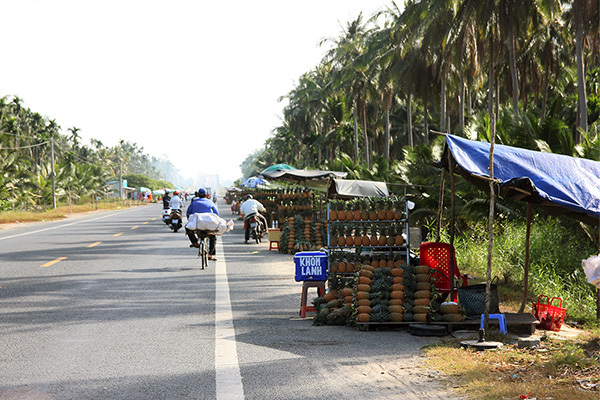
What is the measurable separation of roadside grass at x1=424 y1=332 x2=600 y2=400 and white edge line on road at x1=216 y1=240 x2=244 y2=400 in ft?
6.35

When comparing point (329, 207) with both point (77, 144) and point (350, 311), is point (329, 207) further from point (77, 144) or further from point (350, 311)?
point (77, 144)

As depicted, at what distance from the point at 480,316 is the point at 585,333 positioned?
4.50 feet

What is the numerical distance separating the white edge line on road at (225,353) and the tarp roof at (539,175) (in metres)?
3.68

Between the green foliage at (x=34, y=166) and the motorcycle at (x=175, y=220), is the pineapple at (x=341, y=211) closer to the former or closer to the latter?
the motorcycle at (x=175, y=220)

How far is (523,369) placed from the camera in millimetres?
6652

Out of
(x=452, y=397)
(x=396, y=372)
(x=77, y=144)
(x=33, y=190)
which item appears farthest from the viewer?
(x=77, y=144)

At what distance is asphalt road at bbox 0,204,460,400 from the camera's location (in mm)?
5891

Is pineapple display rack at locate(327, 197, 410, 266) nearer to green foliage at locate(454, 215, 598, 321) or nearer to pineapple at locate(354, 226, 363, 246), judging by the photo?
pineapple at locate(354, 226, 363, 246)

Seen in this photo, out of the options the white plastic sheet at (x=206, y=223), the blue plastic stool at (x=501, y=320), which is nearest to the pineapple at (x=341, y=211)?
the blue plastic stool at (x=501, y=320)

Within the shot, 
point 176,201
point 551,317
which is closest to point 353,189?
A: point 551,317

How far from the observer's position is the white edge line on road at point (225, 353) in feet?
18.9

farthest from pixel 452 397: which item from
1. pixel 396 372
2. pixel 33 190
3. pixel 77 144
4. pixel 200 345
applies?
pixel 77 144

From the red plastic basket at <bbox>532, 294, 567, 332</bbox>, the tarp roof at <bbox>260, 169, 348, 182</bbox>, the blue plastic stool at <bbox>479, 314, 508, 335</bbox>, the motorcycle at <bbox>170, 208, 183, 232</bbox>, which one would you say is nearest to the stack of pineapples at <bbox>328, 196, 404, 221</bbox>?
the red plastic basket at <bbox>532, 294, 567, 332</bbox>

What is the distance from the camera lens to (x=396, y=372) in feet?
21.4
